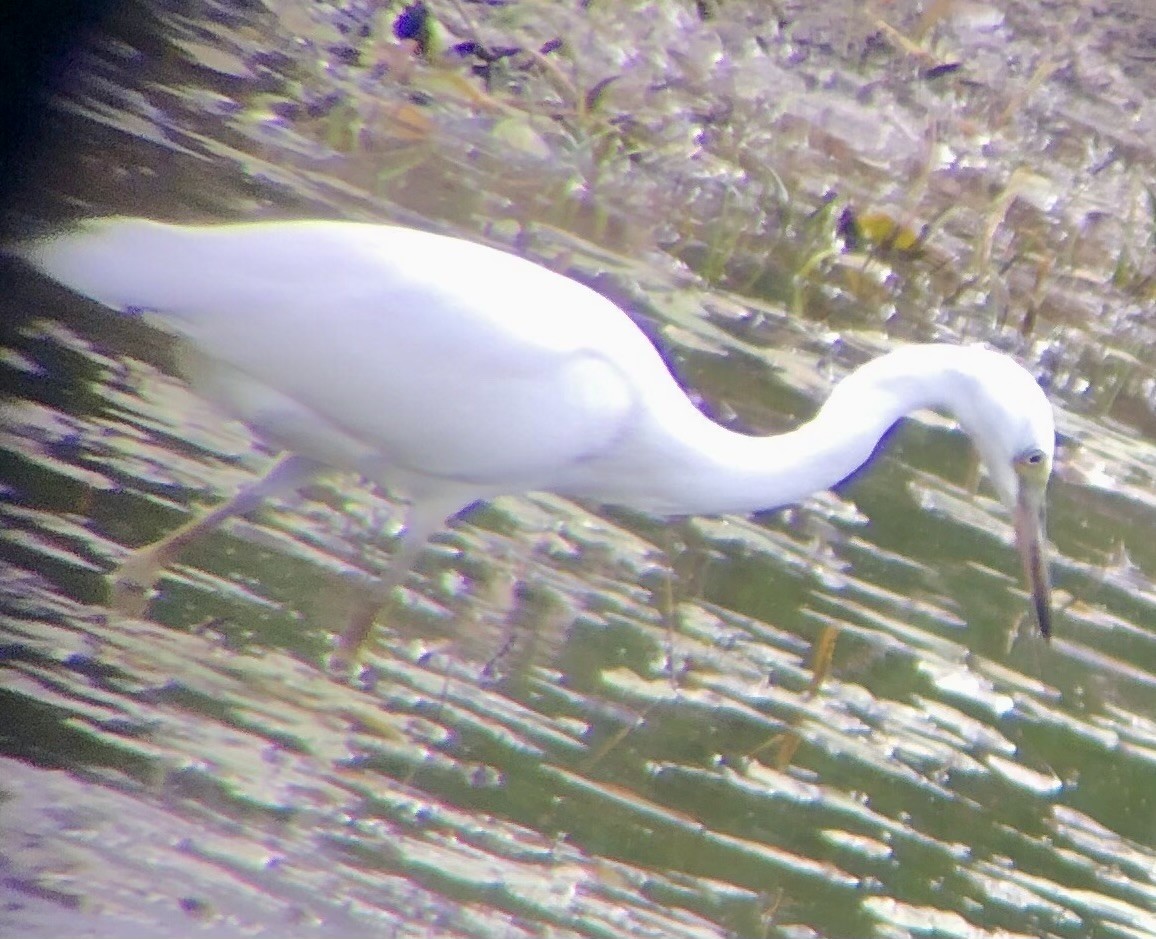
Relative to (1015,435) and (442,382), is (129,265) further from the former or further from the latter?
(1015,435)

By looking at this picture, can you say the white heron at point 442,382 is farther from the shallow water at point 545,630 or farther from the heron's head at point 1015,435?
the shallow water at point 545,630

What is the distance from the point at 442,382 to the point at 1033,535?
1.44 metres

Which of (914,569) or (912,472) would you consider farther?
(912,472)

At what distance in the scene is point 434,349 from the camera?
4.93 metres

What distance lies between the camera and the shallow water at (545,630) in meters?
4.08

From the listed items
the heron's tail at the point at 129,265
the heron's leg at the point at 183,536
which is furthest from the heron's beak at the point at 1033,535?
the heron's tail at the point at 129,265

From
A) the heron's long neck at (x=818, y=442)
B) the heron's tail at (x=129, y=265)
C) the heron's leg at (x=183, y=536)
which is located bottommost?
the heron's leg at (x=183, y=536)

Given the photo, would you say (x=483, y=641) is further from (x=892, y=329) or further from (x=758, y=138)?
(x=758, y=138)

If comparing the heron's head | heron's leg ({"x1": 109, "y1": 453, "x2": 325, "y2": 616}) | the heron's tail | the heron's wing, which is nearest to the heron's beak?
the heron's head

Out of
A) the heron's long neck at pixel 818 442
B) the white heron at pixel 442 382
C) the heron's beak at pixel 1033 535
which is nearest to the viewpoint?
the white heron at pixel 442 382

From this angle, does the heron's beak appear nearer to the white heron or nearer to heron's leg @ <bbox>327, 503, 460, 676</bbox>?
the white heron

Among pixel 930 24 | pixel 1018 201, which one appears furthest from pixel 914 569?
pixel 930 24

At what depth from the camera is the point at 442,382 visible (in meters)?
4.95

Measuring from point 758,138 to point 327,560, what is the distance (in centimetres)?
562
